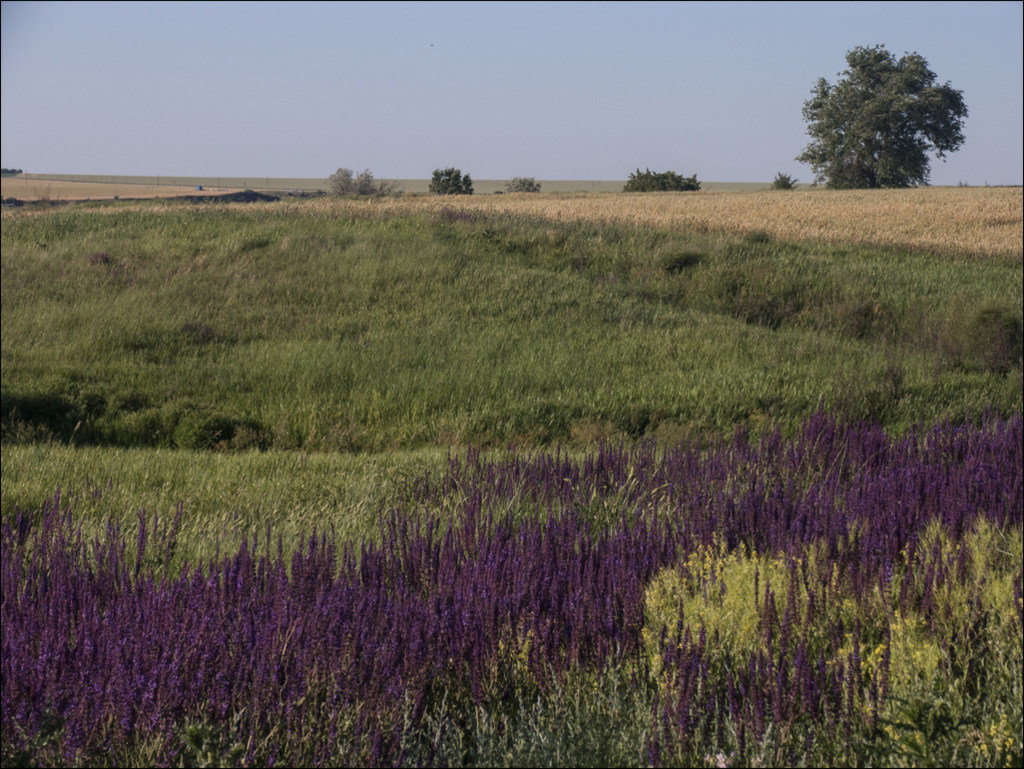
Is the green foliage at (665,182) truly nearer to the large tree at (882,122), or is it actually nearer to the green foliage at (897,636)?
the large tree at (882,122)

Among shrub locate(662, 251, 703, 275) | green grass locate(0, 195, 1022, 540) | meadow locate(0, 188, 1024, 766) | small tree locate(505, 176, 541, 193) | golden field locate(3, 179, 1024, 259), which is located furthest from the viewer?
small tree locate(505, 176, 541, 193)

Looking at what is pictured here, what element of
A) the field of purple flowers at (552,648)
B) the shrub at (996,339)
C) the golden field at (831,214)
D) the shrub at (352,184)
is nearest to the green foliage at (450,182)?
the shrub at (352,184)

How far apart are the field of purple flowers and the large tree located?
2516 inches

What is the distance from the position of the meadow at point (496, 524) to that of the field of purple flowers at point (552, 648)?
17 millimetres

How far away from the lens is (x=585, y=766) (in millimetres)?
2377

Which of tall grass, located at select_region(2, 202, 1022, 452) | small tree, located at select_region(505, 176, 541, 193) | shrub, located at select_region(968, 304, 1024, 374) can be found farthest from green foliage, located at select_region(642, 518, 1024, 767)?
small tree, located at select_region(505, 176, 541, 193)

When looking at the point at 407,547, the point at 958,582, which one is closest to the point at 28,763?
the point at 407,547

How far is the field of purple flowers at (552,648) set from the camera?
241 cm

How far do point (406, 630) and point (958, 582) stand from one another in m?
2.09

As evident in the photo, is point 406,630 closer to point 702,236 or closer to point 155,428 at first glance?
point 155,428

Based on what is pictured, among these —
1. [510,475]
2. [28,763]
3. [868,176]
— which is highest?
[868,176]

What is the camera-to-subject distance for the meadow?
2.53 metres

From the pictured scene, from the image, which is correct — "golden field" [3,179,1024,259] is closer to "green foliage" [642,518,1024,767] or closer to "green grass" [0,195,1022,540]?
"green grass" [0,195,1022,540]

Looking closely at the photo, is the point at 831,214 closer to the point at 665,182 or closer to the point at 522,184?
the point at 665,182
